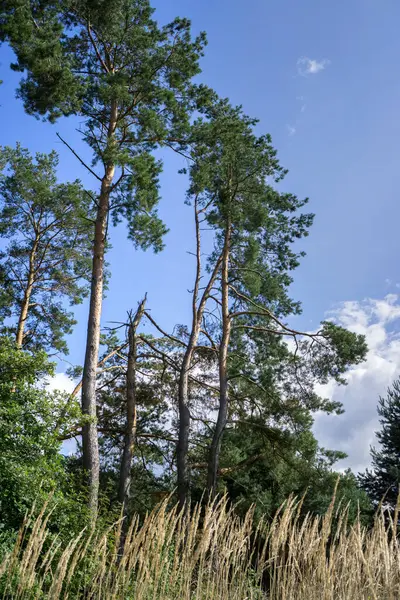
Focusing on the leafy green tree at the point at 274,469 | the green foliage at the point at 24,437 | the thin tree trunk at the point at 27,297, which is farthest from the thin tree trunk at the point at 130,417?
the green foliage at the point at 24,437

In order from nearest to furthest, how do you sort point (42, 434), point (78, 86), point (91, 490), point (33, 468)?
1. point (33, 468)
2. point (42, 434)
3. point (91, 490)
4. point (78, 86)

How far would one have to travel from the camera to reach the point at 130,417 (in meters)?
13.1

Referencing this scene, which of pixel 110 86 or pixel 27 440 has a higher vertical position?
pixel 110 86

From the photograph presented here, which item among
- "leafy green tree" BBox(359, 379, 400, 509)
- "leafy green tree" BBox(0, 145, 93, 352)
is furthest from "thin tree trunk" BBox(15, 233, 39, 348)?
"leafy green tree" BBox(359, 379, 400, 509)

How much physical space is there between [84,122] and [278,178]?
5050mm

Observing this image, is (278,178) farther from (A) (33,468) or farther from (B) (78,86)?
(A) (33,468)

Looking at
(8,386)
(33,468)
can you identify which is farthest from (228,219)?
(33,468)

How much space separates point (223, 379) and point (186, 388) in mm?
993

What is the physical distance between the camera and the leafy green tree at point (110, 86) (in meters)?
10.9

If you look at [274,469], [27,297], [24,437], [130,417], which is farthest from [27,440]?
[27,297]

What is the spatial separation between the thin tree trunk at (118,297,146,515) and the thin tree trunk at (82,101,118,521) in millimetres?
2001

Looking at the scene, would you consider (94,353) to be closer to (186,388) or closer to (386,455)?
(186,388)

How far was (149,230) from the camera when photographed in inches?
476

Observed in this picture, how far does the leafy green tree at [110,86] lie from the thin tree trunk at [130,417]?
7.78ft
